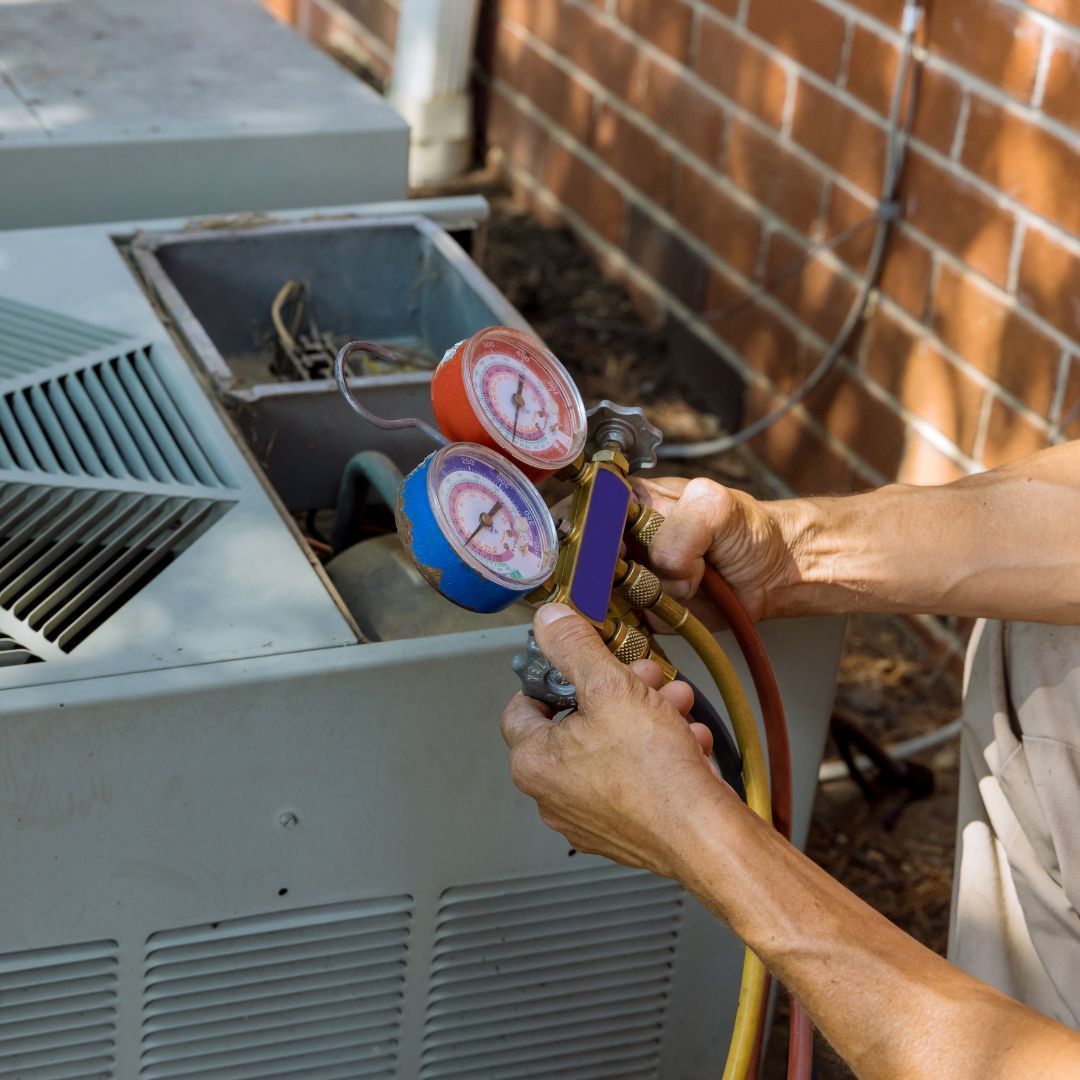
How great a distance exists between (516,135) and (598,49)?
19.3 inches

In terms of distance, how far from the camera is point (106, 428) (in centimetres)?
133

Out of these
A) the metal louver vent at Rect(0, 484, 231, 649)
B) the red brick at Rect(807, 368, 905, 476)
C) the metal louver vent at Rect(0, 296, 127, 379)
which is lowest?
the red brick at Rect(807, 368, 905, 476)

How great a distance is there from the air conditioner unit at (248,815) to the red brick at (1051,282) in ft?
3.09

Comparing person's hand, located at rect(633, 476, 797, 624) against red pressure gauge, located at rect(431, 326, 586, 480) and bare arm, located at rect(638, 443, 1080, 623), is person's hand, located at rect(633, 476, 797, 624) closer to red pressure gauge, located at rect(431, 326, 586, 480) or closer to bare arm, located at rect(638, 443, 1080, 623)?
bare arm, located at rect(638, 443, 1080, 623)

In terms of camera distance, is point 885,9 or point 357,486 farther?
point 885,9

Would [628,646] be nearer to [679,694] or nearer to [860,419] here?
[679,694]

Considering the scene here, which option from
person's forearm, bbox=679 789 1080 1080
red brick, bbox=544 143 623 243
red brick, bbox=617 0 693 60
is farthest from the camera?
red brick, bbox=544 143 623 243

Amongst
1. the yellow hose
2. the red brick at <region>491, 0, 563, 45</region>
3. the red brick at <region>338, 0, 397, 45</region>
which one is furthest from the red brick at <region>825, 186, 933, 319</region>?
the red brick at <region>338, 0, 397, 45</region>

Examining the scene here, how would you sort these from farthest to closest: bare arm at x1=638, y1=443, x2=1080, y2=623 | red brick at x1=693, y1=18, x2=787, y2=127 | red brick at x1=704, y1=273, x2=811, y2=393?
red brick at x1=704, y1=273, x2=811, y2=393 → red brick at x1=693, y1=18, x2=787, y2=127 → bare arm at x1=638, y1=443, x2=1080, y2=623

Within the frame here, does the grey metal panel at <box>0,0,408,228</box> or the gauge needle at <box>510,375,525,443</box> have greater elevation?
the gauge needle at <box>510,375,525,443</box>

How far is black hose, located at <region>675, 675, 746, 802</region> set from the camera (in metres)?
1.08

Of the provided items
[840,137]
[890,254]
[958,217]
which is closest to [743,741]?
[958,217]

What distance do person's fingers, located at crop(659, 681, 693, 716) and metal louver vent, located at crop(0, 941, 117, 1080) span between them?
1.55 feet

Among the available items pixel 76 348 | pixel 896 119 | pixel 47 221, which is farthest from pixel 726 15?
pixel 76 348
